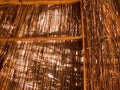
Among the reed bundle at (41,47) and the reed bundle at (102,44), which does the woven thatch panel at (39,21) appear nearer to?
the reed bundle at (41,47)

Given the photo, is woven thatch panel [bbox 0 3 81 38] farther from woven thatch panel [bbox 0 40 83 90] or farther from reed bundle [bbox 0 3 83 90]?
woven thatch panel [bbox 0 40 83 90]

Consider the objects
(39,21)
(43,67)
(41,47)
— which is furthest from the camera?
(39,21)

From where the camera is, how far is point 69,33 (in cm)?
157

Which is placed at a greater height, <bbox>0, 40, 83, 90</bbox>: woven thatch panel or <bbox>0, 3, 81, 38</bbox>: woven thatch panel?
<bbox>0, 3, 81, 38</bbox>: woven thatch panel

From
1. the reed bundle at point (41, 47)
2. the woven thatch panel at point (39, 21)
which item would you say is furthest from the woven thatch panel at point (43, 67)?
the woven thatch panel at point (39, 21)

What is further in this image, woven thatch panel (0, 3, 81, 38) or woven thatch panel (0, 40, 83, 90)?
woven thatch panel (0, 3, 81, 38)

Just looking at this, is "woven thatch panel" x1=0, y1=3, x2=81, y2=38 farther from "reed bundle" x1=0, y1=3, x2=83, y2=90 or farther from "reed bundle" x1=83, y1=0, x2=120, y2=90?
"reed bundle" x1=83, y1=0, x2=120, y2=90

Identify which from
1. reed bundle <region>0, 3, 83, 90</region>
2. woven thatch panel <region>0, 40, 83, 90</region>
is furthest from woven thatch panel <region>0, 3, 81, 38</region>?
woven thatch panel <region>0, 40, 83, 90</region>

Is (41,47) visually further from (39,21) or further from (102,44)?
(102,44)

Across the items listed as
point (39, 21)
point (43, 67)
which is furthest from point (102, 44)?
point (39, 21)

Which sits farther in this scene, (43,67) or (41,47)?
(41,47)

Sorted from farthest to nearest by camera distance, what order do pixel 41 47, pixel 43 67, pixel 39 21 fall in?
pixel 39 21
pixel 41 47
pixel 43 67

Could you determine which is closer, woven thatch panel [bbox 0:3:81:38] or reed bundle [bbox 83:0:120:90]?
reed bundle [bbox 83:0:120:90]

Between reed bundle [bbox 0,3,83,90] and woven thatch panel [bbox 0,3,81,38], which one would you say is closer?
reed bundle [bbox 0,3,83,90]
